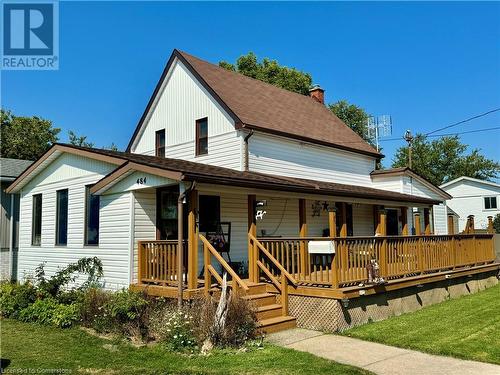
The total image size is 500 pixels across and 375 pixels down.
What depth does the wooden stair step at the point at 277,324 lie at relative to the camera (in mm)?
8557

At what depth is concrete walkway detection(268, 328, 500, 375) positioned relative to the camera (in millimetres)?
6332

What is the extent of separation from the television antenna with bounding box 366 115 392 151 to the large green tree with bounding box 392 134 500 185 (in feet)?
84.6

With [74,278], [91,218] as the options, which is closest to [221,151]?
[91,218]

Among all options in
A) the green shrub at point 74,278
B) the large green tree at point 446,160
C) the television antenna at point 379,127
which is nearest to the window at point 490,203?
the television antenna at point 379,127

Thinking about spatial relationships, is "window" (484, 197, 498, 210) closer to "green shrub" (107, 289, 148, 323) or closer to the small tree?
"green shrub" (107, 289, 148, 323)

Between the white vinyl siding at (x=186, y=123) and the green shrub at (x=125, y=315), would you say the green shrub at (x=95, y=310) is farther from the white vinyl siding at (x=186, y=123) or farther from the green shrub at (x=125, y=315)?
the white vinyl siding at (x=186, y=123)

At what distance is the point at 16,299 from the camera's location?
36.9ft

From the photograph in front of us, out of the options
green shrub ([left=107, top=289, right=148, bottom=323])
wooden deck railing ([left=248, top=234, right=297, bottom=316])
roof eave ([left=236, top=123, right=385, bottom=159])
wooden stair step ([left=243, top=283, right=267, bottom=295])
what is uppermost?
roof eave ([left=236, top=123, right=385, bottom=159])

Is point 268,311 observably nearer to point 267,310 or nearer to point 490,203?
point 267,310

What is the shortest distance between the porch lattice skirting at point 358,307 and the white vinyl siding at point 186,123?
568 centimetres

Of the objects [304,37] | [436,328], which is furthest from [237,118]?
[436,328]

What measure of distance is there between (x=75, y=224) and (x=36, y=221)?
277 centimetres

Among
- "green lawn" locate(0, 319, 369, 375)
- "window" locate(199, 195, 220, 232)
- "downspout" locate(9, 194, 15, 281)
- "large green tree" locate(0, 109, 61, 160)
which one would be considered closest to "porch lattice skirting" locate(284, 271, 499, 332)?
"green lawn" locate(0, 319, 369, 375)

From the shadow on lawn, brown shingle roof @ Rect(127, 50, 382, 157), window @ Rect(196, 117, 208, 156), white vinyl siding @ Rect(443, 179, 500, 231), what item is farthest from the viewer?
white vinyl siding @ Rect(443, 179, 500, 231)
